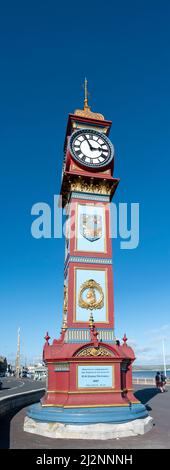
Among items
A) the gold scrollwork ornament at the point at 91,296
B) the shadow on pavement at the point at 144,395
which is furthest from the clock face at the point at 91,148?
the shadow on pavement at the point at 144,395

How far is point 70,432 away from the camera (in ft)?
50.8

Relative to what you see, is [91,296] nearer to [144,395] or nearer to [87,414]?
[87,414]

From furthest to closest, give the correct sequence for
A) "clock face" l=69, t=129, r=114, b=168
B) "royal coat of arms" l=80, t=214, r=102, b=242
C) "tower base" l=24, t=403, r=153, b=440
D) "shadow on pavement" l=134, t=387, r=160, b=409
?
1. "shadow on pavement" l=134, t=387, r=160, b=409
2. "clock face" l=69, t=129, r=114, b=168
3. "royal coat of arms" l=80, t=214, r=102, b=242
4. "tower base" l=24, t=403, r=153, b=440

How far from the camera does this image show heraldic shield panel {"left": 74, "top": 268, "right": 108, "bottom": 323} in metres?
19.7

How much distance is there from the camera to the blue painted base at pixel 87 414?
1592 cm

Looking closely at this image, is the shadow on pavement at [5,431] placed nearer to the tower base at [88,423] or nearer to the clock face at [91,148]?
the tower base at [88,423]

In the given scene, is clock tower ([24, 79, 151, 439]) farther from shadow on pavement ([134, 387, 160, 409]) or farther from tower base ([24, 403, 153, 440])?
shadow on pavement ([134, 387, 160, 409])

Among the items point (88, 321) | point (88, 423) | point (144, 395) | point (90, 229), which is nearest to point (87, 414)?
point (88, 423)

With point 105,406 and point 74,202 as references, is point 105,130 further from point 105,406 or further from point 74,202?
point 105,406

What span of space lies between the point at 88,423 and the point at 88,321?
5153 mm

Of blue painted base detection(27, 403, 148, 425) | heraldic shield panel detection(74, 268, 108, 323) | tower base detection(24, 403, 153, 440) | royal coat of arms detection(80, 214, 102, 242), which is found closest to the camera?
tower base detection(24, 403, 153, 440)

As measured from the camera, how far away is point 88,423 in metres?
15.7

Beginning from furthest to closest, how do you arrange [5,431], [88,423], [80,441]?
[5,431] < [88,423] < [80,441]

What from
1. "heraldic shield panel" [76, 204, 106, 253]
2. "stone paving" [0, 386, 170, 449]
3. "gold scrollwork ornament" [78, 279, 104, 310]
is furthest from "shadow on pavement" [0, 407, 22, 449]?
"heraldic shield panel" [76, 204, 106, 253]
